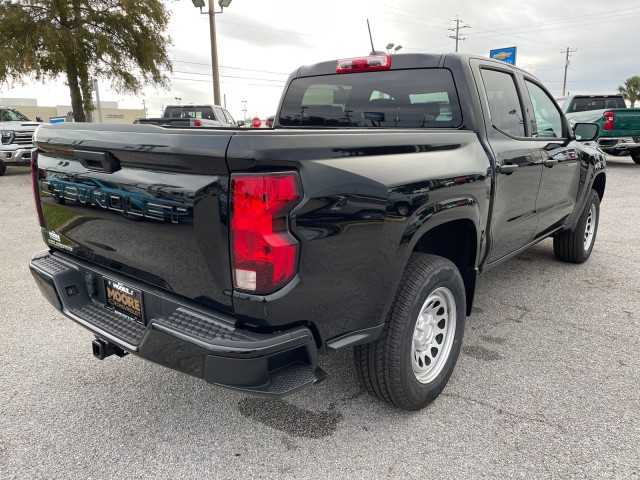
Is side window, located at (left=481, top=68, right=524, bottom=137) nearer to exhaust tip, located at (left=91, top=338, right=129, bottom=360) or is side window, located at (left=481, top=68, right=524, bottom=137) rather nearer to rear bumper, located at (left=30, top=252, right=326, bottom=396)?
rear bumper, located at (left=30, top=252, right=326, bottom=396)

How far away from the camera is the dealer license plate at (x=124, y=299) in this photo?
2.20m

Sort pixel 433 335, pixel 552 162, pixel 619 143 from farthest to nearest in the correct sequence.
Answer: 1. pixel 619 143
2. pixel 552 162
3. pixel 433 335

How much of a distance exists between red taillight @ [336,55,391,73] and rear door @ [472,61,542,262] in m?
0.60

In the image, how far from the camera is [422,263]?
8.05 feet

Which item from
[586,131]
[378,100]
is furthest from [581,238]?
[378,100]

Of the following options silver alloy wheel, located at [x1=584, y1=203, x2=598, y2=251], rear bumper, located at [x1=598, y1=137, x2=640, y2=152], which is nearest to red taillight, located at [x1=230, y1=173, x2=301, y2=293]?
silver alloy wheel, located at [x1=584, y1=203, x2=598, y2=251]

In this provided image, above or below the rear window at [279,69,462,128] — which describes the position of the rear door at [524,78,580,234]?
below

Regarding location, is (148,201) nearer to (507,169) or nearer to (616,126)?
(507,169)

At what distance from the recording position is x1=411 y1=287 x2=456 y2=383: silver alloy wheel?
8.52 feet

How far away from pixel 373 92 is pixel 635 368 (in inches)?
96.3

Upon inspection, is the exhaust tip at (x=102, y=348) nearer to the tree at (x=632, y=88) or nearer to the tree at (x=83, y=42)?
the tree at (x=83, y=42)

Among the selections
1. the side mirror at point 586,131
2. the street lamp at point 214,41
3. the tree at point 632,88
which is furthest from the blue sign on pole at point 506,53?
the tree at point 632,88

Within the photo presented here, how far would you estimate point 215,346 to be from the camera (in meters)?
1.80

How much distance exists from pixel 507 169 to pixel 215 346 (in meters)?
2.22
